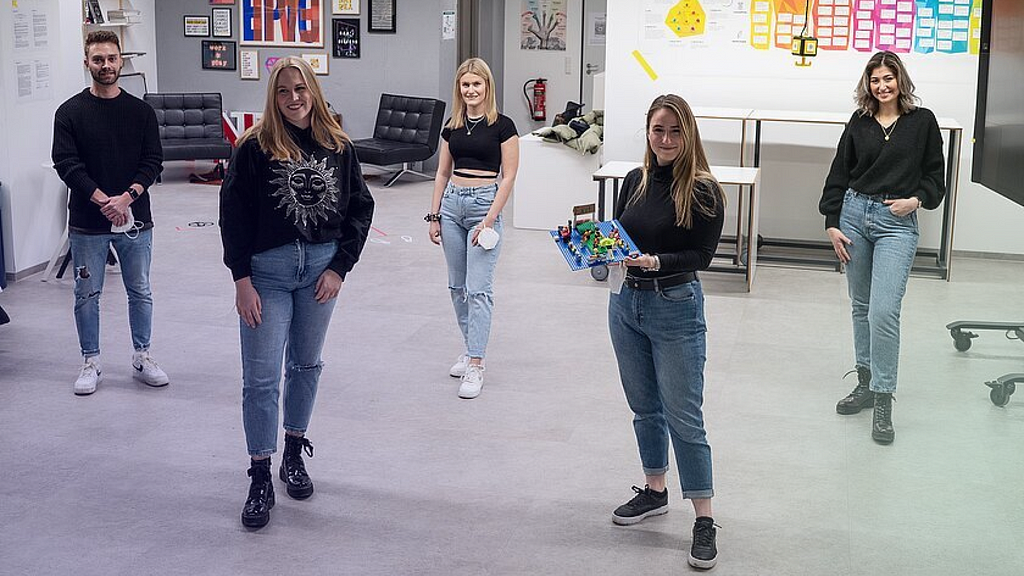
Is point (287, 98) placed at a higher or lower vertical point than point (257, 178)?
higher

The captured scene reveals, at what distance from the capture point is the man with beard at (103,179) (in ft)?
16.6

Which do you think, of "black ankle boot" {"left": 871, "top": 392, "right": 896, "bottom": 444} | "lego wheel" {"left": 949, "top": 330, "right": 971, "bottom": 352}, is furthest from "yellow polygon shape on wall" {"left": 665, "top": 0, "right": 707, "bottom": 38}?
"black ankle boot" {"left": 871, "top": 392, "right": 896, "bottom": 444}

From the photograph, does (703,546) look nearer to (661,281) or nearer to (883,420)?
(661,281)

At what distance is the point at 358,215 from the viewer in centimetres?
405

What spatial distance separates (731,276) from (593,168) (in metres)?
1.66

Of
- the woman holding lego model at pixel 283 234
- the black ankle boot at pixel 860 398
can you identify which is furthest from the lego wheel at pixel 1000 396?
the woman holding lego model at pixel 283 234

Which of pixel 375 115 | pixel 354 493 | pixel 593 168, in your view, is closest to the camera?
pixel 354 493

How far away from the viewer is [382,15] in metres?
11.7

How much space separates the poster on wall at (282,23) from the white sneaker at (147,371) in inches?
273

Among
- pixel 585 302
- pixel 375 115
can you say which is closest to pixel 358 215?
pixel 585 302

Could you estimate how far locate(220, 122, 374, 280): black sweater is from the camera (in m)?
3.79

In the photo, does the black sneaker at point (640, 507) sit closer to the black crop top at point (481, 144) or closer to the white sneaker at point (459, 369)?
the white sneaker at point (459, 369)

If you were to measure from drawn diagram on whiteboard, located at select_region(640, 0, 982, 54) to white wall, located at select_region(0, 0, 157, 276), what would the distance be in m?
3.83

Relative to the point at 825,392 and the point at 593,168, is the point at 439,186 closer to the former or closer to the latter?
the point at 825,392
